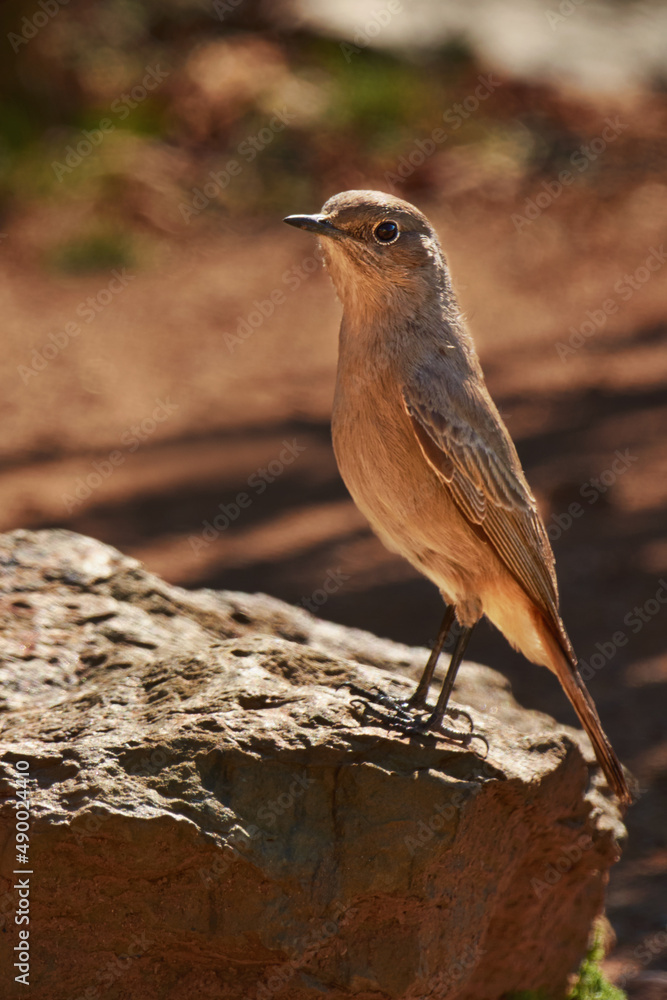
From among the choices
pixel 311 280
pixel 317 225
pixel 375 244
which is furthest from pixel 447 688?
pixel 311 280

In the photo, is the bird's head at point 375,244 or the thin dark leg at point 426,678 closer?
the bird's head at point 375,244

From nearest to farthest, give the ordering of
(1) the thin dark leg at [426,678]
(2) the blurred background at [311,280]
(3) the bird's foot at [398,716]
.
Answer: (3) the bird's foot at [398,716]
(1) the thin dark leg at [426,678]
(2) the blurred background at [311,280]

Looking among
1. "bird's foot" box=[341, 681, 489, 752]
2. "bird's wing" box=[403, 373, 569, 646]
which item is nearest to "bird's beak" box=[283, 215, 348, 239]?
"bird's wing" box=[403, 373, 569, 646]

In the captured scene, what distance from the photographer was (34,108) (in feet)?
46.9

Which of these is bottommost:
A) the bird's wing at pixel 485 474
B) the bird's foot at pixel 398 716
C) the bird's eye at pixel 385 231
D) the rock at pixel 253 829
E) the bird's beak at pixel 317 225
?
the rock at pixel 253 829

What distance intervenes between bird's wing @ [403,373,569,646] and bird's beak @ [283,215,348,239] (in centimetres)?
67

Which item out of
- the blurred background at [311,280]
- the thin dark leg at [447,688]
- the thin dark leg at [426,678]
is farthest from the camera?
the blurred background at [311,280]

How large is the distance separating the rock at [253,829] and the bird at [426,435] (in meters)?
0.38

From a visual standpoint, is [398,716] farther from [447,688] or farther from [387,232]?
[387,232]

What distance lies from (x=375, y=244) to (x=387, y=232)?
71 millimetres

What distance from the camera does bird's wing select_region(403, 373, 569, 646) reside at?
4.80 metres

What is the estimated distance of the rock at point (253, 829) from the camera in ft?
14.1

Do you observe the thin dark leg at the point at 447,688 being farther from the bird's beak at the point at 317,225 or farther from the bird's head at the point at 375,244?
the bird's beak at the point at 317,225

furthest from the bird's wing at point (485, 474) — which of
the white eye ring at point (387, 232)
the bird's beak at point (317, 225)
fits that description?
the bird's beak at point (317, 225)
